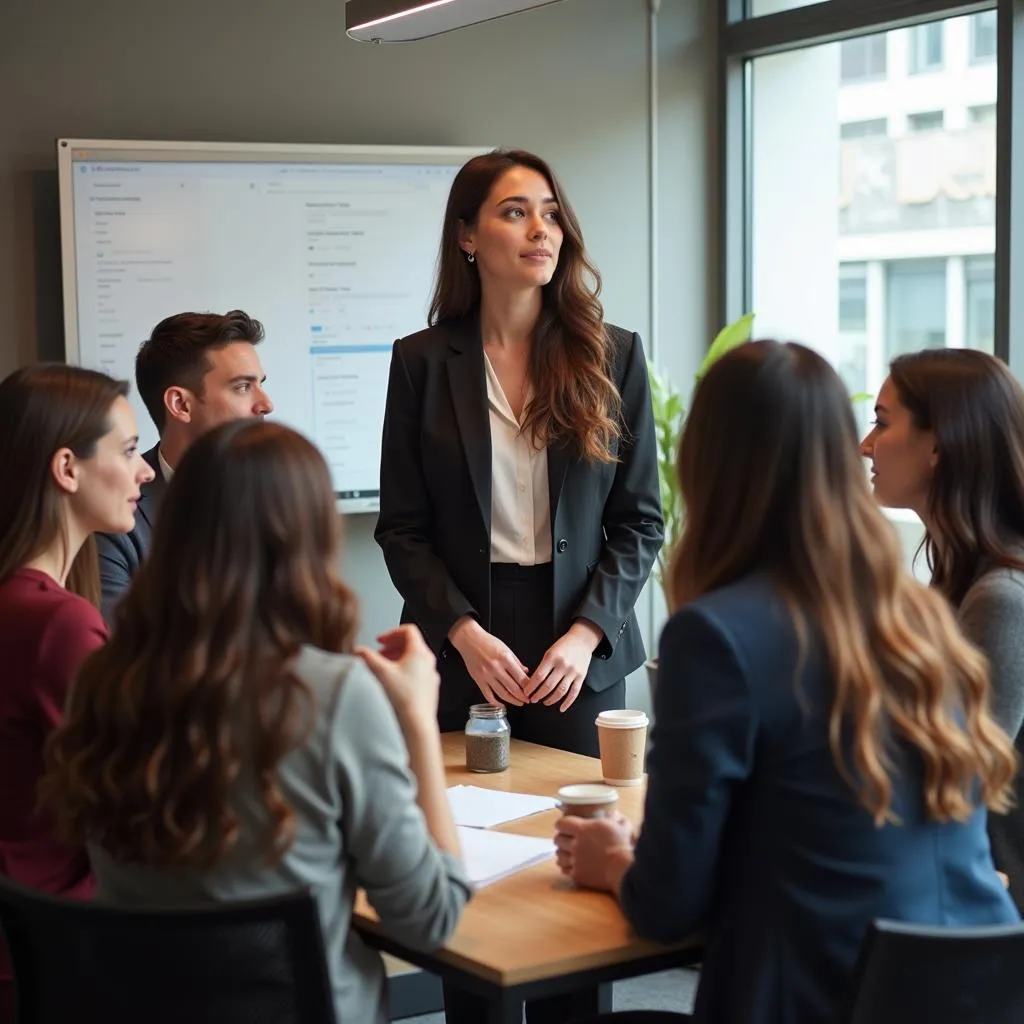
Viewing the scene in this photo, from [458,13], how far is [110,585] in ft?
4.13

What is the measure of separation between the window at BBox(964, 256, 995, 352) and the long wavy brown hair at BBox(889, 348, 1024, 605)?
216cm

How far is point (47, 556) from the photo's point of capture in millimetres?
2027

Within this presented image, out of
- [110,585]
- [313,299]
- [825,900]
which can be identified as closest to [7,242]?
[313,299]

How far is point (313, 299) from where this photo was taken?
14.4 feet

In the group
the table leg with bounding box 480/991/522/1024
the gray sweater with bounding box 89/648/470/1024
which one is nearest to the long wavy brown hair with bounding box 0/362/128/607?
the gray sweater with bounding box 89/648/470/1024

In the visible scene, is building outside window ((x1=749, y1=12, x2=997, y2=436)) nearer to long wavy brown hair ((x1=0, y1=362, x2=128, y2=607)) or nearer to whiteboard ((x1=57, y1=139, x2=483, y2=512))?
whiteboard ((x1=57, y1=139, x2=483, y2=512))

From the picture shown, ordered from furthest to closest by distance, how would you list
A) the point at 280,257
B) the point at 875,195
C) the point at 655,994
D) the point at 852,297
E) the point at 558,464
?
1. the point at 852,297
2. the point at 875,195
3. the point at 280,257
4. the point at 655,994
5. the point at 558,464

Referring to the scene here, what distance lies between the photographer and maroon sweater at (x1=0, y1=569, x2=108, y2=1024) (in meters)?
A: 1.84

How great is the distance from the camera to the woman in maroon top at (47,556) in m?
1.85

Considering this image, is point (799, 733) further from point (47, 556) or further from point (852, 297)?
point (852, 297)

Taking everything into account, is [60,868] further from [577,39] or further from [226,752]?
[577,39]

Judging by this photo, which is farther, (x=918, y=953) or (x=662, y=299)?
(x=662, y=299)

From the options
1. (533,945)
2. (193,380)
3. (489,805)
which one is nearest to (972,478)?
(489,805)

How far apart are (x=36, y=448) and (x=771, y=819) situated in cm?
110
